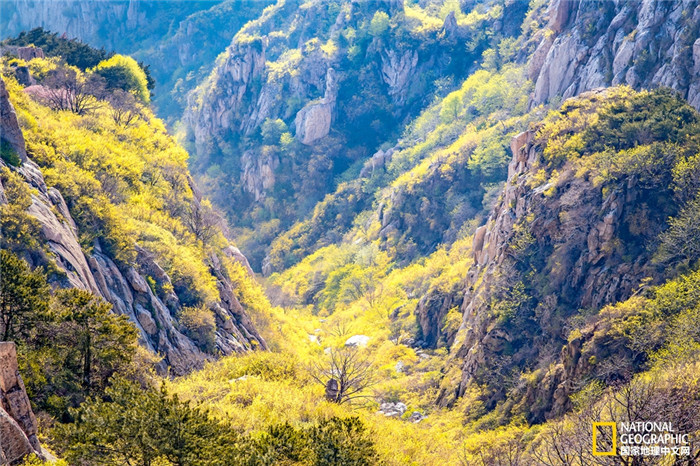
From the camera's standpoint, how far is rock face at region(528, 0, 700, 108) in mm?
71000

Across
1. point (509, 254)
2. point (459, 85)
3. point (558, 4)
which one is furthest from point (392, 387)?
point (459, 85)

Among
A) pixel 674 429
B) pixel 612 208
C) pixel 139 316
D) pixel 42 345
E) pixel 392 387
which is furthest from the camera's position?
pixel 392 387

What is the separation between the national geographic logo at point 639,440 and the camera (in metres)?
27.1

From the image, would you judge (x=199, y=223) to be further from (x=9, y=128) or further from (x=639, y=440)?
(x=639, y=440)

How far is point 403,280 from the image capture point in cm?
10206

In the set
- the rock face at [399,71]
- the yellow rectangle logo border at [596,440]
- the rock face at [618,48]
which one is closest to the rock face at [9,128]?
the yellow rectangle logo border at [596,440]

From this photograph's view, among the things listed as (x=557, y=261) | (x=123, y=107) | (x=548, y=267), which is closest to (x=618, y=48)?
(x=557, y=261)

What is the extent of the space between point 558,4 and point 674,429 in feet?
282

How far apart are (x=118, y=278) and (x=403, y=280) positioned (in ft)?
198

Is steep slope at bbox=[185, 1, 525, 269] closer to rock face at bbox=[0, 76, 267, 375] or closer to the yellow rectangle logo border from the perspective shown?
rock face at bbox=[0, 76, 267, 375]

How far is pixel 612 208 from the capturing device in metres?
56.8

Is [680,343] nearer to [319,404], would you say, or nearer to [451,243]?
[319,404]

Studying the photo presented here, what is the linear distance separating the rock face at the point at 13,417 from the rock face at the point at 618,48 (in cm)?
6559

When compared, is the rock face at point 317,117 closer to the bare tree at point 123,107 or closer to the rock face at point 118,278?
the bare tree at point 123,107
